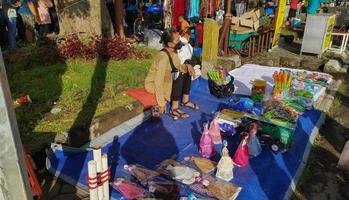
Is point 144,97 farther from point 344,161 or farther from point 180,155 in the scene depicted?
point 344,161

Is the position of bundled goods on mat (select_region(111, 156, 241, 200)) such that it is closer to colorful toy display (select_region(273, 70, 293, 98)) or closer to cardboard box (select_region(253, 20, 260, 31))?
colorful toy display (select_region(273, 70, 293, 98))

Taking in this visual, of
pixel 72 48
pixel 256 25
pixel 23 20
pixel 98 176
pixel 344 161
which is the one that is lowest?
pixel 344 161

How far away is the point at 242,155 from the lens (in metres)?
4.18

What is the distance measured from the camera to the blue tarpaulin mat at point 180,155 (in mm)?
3920

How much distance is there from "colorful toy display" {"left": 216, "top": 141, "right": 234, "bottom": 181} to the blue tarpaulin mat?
0.43 ft

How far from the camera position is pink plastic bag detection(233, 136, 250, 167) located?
417 centimetres

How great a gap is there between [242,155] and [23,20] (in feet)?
26.6

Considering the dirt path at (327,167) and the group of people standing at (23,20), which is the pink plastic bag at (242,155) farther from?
the group of people standing at (23,20)

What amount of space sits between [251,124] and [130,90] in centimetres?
241

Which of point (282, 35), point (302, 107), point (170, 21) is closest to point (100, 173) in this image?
point (302, 107)

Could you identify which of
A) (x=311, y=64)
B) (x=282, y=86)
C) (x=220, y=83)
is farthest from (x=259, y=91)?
(x=311, y=64)

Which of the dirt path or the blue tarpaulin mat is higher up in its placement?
the blue tarpaulin mat

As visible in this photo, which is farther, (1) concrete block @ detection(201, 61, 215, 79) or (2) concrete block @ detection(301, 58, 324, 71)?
(2) concrete block @ detection(301, 58, 324, 71)

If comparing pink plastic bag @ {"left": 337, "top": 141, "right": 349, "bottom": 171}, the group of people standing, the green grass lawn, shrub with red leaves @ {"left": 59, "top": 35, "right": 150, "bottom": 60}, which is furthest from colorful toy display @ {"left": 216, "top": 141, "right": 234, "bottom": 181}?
the group of people standing
